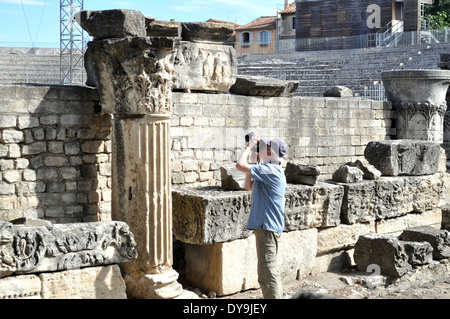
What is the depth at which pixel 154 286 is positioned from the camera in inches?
260

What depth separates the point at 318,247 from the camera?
27.7ft

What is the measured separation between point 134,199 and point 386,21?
3221 centimetres

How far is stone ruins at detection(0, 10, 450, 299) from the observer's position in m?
6.05

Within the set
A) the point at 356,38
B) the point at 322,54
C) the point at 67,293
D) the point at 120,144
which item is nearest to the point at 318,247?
the point at 120,144

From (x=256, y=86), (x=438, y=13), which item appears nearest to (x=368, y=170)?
(x=256, y=86)

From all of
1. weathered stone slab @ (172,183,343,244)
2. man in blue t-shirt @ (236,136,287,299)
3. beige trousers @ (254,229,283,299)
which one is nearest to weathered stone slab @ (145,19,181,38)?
weathered stone slab @ (172,183,343,244)

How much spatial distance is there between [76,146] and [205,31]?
2908 mm

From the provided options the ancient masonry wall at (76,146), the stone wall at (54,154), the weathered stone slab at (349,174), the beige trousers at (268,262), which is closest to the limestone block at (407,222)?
the weathered stone slab at (349,174)

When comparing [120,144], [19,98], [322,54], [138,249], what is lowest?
[138,249]

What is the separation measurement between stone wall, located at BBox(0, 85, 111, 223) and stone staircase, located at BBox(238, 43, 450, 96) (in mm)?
17206

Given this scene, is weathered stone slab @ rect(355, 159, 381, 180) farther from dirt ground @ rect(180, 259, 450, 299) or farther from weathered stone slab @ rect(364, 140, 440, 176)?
dirt ground @ rect(180, 259, 450, 299)

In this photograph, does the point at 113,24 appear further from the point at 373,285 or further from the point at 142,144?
the point at 373,285

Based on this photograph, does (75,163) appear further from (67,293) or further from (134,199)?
(67,293)

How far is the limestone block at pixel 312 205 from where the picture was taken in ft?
26.5
